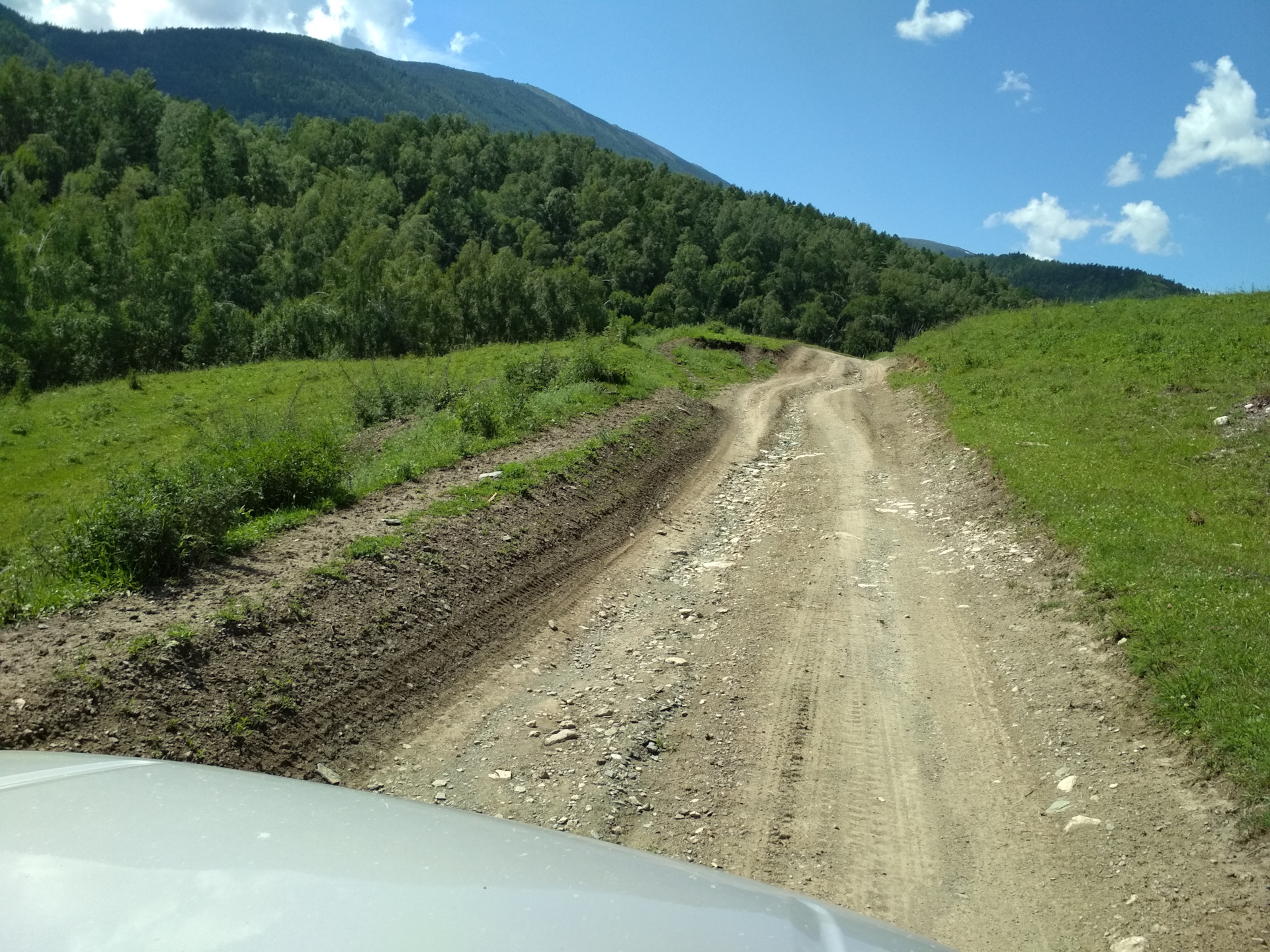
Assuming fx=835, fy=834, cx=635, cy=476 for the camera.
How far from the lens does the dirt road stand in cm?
471

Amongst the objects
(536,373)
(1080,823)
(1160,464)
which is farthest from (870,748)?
(536,373)

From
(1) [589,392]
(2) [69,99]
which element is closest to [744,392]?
(1) [589,392]

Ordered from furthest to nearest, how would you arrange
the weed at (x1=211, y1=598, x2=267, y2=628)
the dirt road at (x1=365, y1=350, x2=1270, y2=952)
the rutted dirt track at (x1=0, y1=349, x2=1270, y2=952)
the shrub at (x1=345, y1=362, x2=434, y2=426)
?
the shrub at (x1=345, y1=362, x2=434, y2=426), the weed at (x1=211, y1=598, x2=267, y2=628), the rutted dirt track at (x1=0, y1=349, x2=1270, y2=952), the dirt road at (x1=365, y1=350, x2=1270, y2=952)

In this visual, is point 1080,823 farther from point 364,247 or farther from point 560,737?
point 364,247

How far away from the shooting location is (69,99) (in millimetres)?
99438

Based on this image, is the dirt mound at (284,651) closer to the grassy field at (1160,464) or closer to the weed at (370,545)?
the weed at (370,545)

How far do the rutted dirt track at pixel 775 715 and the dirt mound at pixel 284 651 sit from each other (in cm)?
3

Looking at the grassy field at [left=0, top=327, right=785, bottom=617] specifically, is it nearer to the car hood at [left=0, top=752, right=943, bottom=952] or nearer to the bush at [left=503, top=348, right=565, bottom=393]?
the bush at [left=503, top=348, right=565, bottom=393]

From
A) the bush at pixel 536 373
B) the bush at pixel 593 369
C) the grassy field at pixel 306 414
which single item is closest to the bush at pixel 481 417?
the grassy field at pixel 306 414

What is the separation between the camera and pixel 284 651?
6359 millimetres

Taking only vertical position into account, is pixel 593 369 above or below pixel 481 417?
above

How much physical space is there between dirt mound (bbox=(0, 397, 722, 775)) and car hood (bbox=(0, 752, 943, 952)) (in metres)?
2.91

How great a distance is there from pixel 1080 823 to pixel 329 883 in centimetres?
493

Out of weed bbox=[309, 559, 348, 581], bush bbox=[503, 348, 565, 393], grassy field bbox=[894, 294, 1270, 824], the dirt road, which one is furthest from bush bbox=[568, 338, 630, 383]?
weed bbox=[309, 559, 348, 581]
